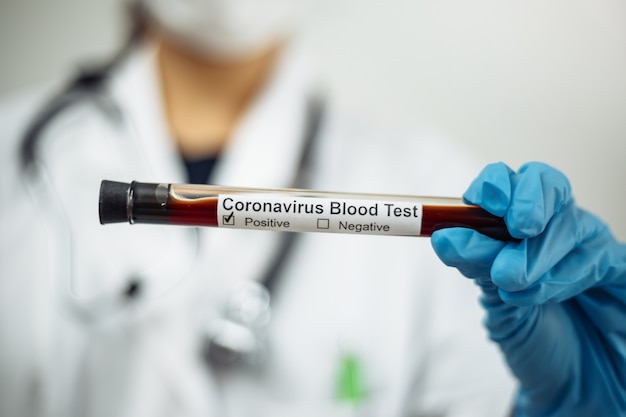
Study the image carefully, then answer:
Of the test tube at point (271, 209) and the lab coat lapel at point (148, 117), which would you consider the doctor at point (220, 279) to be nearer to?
the lab coat lapel at point (148, 117)

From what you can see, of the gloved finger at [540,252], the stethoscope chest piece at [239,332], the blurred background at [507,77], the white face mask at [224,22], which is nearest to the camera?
the gloved finger at [540,252]

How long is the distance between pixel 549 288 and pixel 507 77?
58 cm

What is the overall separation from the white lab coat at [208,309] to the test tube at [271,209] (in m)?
0.33

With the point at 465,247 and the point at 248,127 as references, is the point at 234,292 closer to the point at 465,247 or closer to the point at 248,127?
the point at 248,127

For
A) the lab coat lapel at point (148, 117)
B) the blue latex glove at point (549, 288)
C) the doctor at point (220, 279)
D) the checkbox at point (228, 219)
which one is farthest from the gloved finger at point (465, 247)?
the lab coat lapel at point (148, 117)

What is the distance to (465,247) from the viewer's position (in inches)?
17.8

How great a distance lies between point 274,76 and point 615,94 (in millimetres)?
542

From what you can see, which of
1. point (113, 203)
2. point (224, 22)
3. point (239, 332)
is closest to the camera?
point (113, 203)

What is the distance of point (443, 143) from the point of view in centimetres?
94

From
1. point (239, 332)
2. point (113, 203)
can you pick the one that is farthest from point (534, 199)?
point (239, 332)

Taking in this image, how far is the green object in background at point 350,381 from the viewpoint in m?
0.75

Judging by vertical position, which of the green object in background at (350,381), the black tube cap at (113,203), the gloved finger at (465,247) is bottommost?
the green object in background at (350,381)

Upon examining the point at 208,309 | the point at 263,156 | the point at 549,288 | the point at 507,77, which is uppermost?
the point at 507,77

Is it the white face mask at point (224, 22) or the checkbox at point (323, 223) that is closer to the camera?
the checkbox at point (323, 223)
